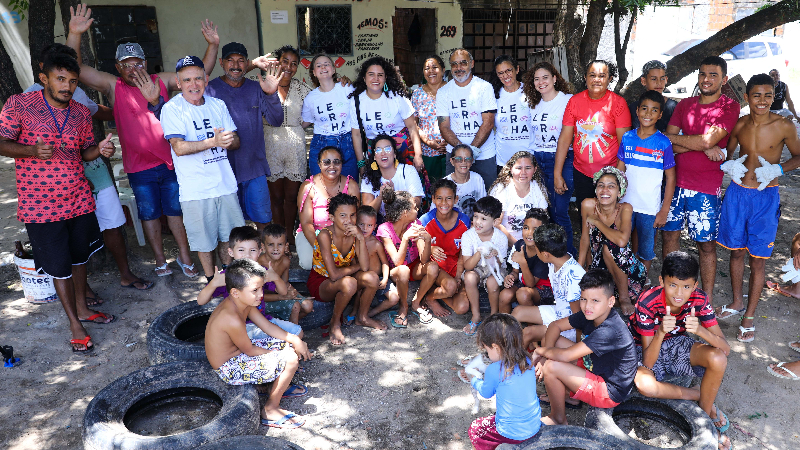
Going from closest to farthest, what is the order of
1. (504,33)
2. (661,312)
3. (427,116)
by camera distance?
(661,312) → (427,116) → (504,33)

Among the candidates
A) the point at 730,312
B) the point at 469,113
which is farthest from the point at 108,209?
the point at 730,312

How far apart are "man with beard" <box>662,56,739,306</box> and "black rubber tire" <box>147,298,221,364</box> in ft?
12.1

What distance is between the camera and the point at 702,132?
15.0ft

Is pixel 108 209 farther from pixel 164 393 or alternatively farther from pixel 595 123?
pixel 595 123

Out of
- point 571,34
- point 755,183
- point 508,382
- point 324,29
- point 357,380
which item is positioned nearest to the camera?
point 508,382

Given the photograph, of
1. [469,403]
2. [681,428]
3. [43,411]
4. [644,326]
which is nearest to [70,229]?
[43,411]

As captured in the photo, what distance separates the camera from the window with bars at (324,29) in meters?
10.5

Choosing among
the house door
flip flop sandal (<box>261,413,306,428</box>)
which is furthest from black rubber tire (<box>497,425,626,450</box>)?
the house door

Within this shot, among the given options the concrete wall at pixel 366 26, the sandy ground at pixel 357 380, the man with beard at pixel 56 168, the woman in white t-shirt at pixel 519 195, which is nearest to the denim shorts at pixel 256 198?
the sandy ground at pixel 357 380

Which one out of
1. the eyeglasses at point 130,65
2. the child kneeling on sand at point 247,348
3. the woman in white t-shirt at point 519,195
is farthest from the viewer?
the woman in white t-shirt at point 519,195

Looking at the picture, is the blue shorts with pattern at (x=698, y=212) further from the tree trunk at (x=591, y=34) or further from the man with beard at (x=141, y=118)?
the man with beard at (x=141, y=118)

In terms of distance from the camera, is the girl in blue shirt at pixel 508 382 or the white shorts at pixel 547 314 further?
the white shorts at pixel 547 314

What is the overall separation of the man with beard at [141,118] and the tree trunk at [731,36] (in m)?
4.70

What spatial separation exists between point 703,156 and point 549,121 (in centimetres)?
128
